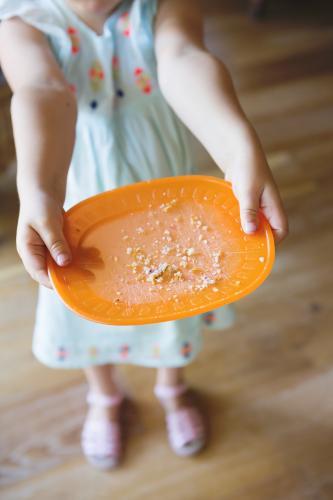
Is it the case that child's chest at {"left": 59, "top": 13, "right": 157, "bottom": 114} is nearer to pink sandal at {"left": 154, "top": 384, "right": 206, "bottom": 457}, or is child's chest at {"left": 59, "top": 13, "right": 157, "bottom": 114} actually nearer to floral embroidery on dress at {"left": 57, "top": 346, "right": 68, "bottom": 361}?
floral embroidery on dress at {"left": 57, "top": 346, "right": 68, "bottom": 361}

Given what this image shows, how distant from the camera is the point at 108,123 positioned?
793mm

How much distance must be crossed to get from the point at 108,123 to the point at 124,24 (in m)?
0.14

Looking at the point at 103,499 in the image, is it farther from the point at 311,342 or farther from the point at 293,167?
the point at 293,167

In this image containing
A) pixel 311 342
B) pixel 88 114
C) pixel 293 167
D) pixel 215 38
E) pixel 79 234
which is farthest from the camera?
pixel 215 38

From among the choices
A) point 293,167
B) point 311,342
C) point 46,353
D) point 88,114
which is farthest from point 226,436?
point 293,167

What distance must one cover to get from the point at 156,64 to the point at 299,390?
72 centimetres

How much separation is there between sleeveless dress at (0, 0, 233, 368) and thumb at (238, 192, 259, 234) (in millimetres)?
251

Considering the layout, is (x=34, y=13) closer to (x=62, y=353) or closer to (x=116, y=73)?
(x=116, y=73)

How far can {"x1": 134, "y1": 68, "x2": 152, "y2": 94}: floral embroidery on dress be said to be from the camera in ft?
2.61

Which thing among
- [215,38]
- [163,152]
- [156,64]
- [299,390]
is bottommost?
[299,390]

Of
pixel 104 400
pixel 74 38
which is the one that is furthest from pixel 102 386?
pixel 74 38

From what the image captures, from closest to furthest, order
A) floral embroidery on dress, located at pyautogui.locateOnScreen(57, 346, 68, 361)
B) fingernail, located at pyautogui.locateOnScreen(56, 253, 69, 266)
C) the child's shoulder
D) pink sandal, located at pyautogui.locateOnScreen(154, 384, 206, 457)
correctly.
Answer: fingernail, located at pyautogui.locateOnScreen(56, 253, 69, 266)
the child's shoulder
floral embroidery on dress, located at pyautogui.locateOnScreen(57, 346, 68, 361)
pink sandal, located at pyautogui.locateOnScreen(154, 384, 206, 457)

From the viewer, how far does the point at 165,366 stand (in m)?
0.99

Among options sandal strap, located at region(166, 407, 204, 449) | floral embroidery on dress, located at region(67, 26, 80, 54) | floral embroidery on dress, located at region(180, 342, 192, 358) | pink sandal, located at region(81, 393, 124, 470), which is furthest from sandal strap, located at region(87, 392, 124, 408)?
floral embroidery on dress, located at region(67, 26, 80, 54)
